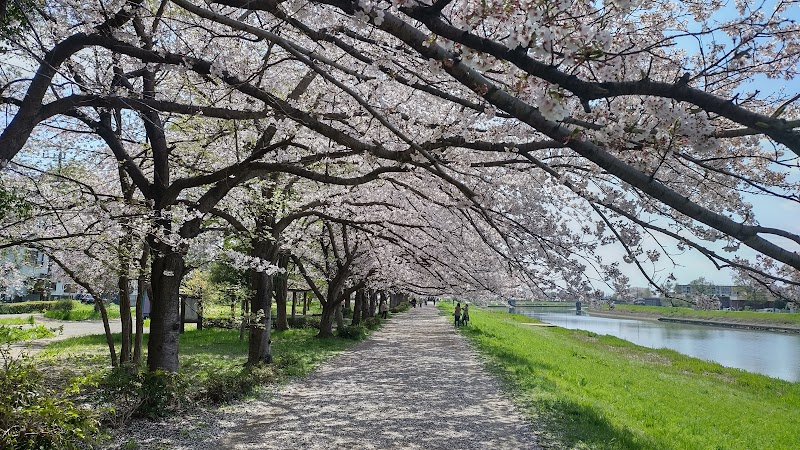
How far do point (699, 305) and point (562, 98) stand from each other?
373 cm

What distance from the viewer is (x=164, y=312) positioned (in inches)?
A: 318

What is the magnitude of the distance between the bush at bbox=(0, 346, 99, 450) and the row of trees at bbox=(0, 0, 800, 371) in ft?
6.44

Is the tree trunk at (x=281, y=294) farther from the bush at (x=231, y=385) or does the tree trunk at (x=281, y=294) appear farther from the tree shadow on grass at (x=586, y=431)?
the tree shadow on grass at (x=586, y=431)

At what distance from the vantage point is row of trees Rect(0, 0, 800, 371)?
2865 mm

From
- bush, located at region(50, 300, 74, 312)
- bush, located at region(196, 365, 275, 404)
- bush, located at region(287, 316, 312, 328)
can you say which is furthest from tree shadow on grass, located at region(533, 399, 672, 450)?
bush, located at region(50, 300, 74, 312)

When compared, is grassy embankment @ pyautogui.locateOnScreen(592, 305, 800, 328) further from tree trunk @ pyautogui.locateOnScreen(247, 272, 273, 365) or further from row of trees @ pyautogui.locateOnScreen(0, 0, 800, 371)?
row of trees @ pyautogui.locateOnScreen(0, 0, 800, 371)

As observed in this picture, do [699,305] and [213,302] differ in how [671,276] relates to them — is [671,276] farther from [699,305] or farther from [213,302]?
[213,302]

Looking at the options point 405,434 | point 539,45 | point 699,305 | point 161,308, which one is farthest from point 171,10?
point 699,305

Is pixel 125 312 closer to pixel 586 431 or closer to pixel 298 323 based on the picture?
pixel 586 431

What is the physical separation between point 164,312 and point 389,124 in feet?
19.5

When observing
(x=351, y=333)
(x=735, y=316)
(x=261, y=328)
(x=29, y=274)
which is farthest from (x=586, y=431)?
(x=735, y=316)

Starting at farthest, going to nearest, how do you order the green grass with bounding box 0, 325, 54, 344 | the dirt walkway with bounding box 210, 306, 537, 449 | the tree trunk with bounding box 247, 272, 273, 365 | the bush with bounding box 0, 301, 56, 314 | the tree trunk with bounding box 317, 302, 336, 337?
the bush with bounding box 0, 301, 56, 314 < the tree trunk with bounding box 317, 302, 336, 337 < the tree trunk with bounding box 247, 272, 273, 365 < the dirt walkway with bounding box 210, 306, 537, 449 < the green grass with bounding box 0, 325, 54, 344

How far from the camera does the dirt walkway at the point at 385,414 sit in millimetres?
6496

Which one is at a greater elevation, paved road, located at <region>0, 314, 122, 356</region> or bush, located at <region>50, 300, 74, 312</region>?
bush, located at <region>50, 300, 74, 312</region>
